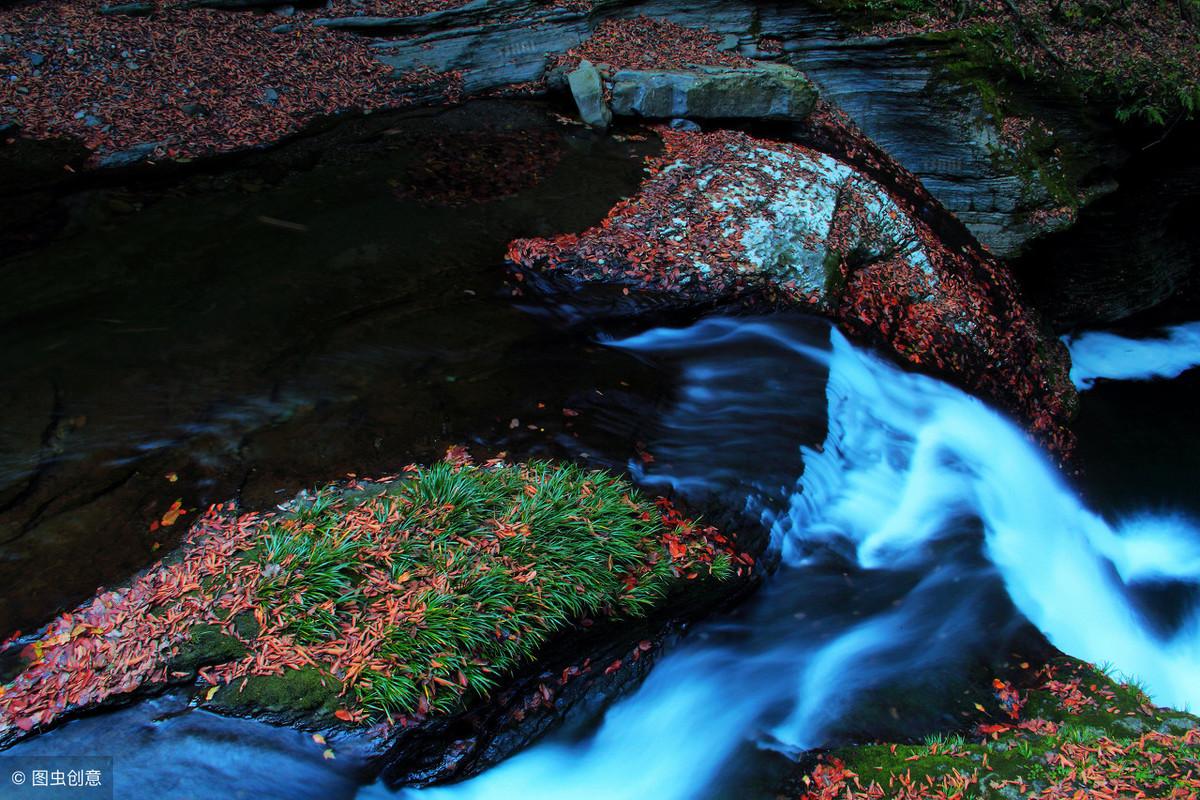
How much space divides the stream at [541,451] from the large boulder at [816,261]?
16.9 inches

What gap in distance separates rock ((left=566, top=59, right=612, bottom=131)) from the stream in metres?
1.51

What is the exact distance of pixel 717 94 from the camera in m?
10.1

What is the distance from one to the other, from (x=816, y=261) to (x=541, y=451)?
4.06m

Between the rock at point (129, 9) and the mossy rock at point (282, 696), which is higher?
the rock at point (129, 9)

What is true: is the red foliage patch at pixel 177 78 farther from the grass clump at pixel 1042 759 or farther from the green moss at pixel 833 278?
the grass clump at pixel 1042 759

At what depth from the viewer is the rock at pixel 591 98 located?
1013cm

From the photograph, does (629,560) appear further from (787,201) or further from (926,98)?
(926,98)

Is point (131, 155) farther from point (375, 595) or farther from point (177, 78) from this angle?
point (375, 595)

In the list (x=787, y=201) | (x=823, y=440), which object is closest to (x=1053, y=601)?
(x=823, y=440)

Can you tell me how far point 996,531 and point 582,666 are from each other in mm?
4197

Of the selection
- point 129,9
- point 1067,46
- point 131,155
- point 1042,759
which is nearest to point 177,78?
point 129,9

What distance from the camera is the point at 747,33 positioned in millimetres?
11836

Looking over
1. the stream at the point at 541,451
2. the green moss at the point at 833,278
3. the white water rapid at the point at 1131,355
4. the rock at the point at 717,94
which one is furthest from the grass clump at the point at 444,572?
the white water rapid at the point at 1131,355

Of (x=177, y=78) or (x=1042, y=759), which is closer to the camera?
(x=1042, y=759)
